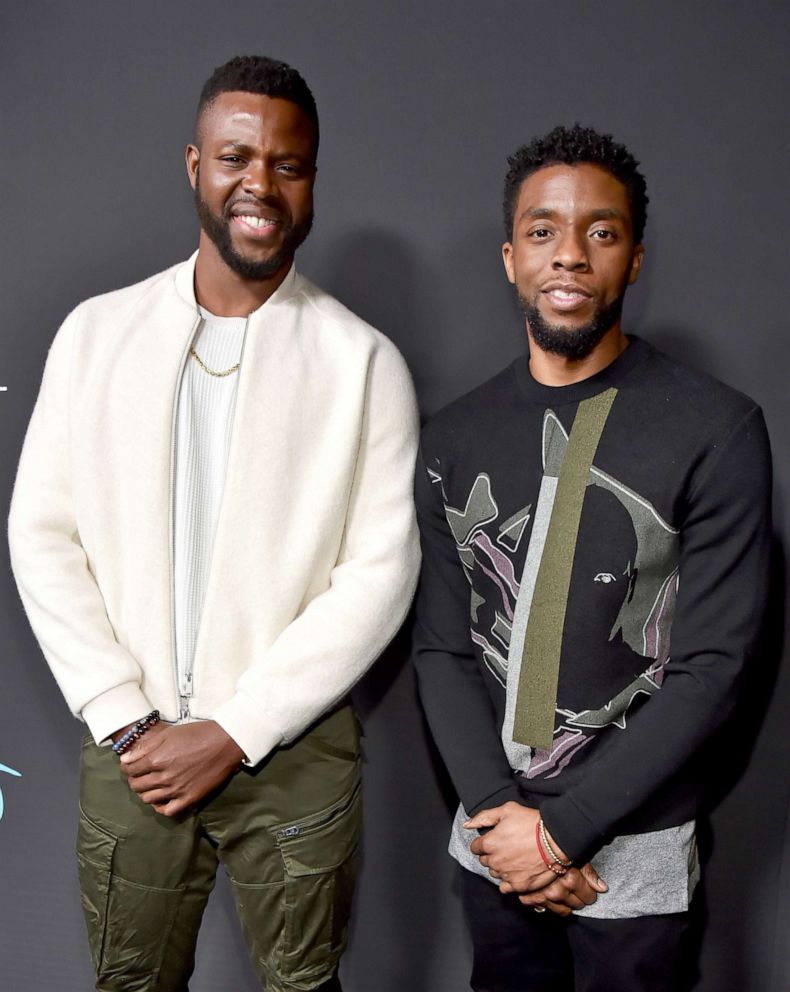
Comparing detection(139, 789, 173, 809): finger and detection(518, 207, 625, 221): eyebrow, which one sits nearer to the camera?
detection(518, 207, 625, 221): eyebrow

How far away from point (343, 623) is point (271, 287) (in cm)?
51

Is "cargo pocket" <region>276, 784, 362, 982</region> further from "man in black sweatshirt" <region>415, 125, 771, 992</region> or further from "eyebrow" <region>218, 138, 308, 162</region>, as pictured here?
"eyebrow" <region>218, 138, 308, 162</region>

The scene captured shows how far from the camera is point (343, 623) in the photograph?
1.50 m

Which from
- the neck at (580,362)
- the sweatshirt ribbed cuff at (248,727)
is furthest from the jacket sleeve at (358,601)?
the neck at (580,362)

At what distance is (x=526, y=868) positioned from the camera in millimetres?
1361

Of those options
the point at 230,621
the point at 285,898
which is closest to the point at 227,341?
the point at 230,621

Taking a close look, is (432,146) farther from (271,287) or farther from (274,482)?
(274,482)

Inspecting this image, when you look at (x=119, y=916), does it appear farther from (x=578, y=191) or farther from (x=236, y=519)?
(x=578, y=191)

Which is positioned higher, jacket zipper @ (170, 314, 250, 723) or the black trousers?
jacket zipper @ (170, 314, 250, 723)

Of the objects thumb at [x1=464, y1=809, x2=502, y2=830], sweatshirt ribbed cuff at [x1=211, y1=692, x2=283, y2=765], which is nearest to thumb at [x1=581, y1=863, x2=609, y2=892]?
thumb at [x1=464, y1=809, x2=502, y2=830]

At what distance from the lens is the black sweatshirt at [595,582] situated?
132 cm

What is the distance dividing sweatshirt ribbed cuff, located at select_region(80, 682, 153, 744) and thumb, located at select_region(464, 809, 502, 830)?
49cm

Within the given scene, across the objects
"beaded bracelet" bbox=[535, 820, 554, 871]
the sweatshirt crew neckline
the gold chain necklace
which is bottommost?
"beaded bracelet" bbox=[535, 820, 554, 871]

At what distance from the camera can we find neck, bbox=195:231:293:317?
1537 mm
